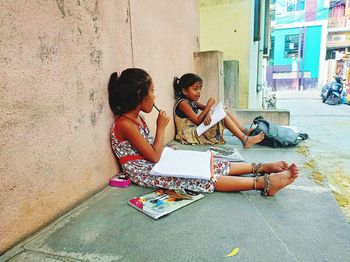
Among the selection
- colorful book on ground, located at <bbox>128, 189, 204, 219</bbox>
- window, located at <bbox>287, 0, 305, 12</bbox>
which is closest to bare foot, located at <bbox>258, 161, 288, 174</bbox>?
colorful book on ground, located at <bbox>128, 189, 204, 219</bbox>

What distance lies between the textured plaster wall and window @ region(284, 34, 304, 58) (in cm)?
1340

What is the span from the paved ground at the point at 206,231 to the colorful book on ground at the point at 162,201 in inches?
1.5

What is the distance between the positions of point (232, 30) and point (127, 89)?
4659 mm

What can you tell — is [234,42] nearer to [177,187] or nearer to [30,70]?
[177,187]

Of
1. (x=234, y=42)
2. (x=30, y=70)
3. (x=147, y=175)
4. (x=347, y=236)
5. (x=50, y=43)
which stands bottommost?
(x=347, y=236)

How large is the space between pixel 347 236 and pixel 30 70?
5.94 ft

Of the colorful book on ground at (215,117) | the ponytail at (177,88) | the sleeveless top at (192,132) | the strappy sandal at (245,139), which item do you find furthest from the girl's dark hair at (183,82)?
the strappy sandal at (245,139)

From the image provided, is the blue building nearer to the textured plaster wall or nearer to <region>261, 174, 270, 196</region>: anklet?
the textured plaster wall

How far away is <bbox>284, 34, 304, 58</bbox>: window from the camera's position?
17.3 m

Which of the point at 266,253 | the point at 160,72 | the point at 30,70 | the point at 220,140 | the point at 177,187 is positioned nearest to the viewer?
the point at 266,253

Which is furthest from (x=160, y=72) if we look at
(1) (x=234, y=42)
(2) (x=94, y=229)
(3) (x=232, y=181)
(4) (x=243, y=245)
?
(1) (x=234, y=42)

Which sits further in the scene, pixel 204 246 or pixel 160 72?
pixel 160 72

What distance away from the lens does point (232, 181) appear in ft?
6.04

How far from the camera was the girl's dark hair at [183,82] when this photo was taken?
3.18m
